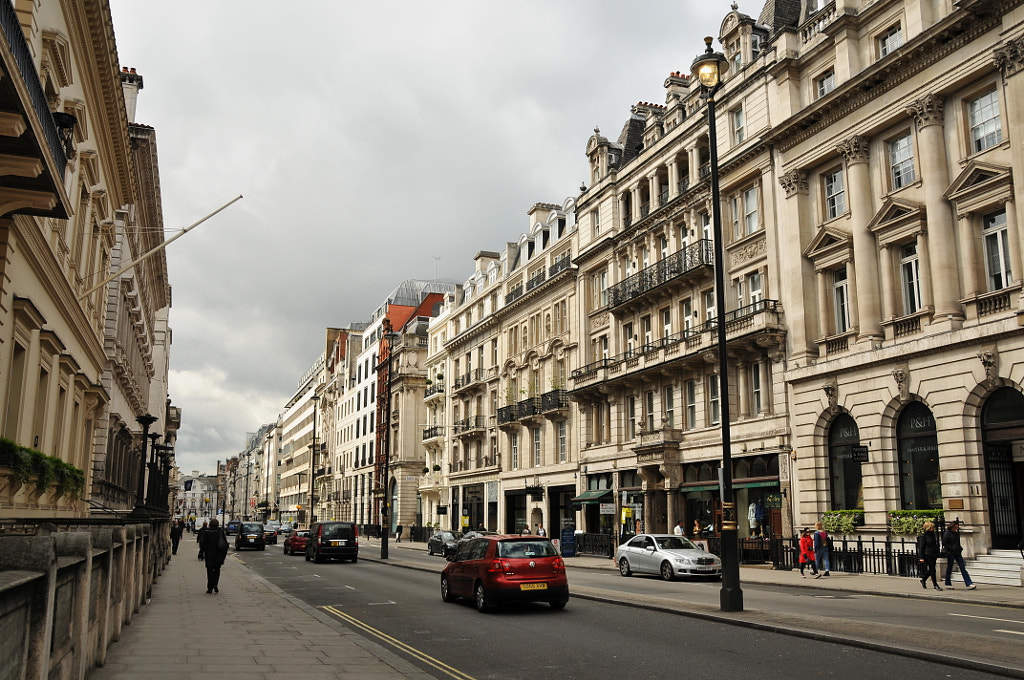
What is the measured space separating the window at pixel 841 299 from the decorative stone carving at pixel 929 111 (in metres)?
5.73

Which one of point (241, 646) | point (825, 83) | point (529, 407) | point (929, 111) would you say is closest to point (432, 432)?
point (529, 407)

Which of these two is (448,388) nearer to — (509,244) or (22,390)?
(509,244)

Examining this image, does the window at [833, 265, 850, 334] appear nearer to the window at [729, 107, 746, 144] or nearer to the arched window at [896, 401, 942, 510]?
the arched window at [896, 401, 942, 510]

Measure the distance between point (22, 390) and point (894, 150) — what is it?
2648cm

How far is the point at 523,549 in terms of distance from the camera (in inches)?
655

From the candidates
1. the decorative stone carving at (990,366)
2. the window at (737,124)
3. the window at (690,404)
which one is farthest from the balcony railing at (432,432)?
the decorative stone carving at (990,366)

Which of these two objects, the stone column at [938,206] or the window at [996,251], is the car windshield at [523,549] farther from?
the window at [996,251]

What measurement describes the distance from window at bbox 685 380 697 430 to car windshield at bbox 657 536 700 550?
9.72 meters

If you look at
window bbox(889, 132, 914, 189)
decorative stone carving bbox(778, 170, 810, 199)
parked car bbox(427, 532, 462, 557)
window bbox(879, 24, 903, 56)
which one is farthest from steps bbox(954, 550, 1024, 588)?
parked car bbox(427, 532, 462, 557)

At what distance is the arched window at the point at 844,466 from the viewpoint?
93.9 ft

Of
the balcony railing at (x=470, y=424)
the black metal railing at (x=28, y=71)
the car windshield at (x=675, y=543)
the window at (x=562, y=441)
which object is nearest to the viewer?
the black metal railing at (x=28, y=71)

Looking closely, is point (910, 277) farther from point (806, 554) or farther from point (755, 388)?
point (806, 554)

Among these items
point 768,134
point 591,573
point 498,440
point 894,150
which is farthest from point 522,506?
point 894,150

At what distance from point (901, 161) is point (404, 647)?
78.3ft
